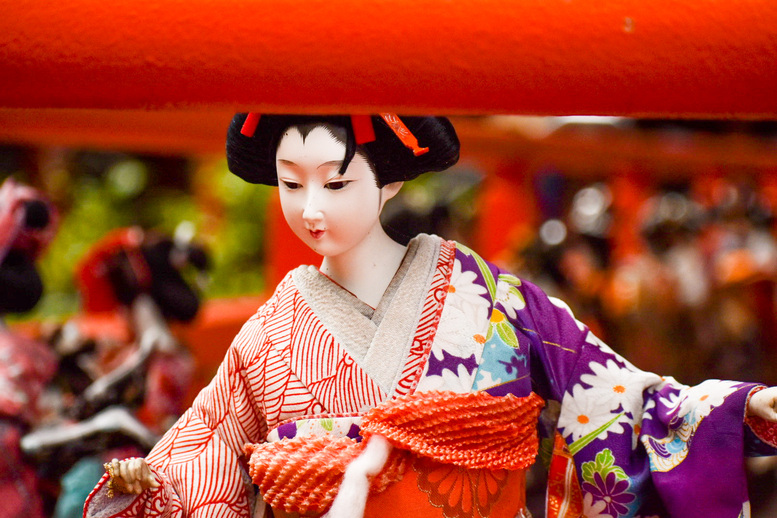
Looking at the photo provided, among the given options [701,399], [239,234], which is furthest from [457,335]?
[239,234]

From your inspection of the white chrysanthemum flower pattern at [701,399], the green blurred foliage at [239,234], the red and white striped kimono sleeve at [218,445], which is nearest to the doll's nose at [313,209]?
the red and white striped kimono sleeve at [218,445]

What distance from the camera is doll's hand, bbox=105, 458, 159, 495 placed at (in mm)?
1240

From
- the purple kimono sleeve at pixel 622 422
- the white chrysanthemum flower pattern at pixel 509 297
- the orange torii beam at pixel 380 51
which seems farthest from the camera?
the white chrysanthemum flower pattern at pixel 509 297

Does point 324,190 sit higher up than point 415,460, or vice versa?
point 324,190

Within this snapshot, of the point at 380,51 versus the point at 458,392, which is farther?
the point at 458,392

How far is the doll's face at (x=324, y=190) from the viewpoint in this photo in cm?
132

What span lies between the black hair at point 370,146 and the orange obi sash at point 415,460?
39 cm

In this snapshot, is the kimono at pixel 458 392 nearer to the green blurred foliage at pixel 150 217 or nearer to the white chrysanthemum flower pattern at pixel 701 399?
the white chrysanthemum flower pattern at pixel 701 399

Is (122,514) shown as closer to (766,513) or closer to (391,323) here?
(391,323)

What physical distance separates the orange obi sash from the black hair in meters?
0.39

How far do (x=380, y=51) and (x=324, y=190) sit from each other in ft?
1.29

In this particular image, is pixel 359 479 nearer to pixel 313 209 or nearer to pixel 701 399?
pixel 313 209

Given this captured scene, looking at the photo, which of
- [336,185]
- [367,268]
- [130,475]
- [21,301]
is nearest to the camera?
[130,475]

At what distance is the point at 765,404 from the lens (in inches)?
49.6
